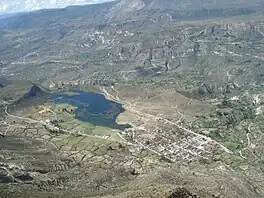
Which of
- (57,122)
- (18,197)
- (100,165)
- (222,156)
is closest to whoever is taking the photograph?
(18,197)

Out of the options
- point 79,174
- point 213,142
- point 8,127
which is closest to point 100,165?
point 79,174

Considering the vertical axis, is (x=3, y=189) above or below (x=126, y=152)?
above

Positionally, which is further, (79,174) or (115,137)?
(115,137)

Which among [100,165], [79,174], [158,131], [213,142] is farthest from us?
[158,131]

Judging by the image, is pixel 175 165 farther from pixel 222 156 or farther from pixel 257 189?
pixel 257 189

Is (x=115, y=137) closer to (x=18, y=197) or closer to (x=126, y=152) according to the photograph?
(x=126, y=152)

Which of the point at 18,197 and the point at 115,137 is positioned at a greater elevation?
the point at 18,197

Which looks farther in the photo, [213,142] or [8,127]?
[8,127]

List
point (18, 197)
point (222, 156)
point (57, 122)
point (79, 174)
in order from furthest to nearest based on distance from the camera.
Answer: point (57, 122) → point (222, 156) → point (79, 174) → point (18, 197)

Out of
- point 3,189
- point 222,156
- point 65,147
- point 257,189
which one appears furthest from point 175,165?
point 3,189
